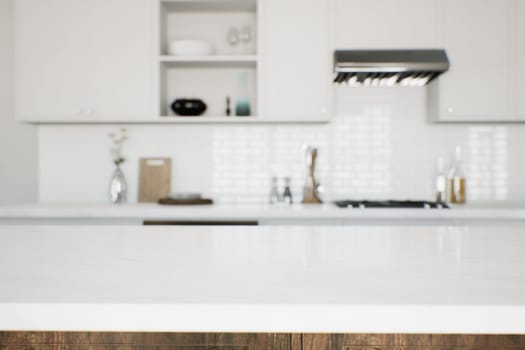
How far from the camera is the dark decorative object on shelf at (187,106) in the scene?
3.12m

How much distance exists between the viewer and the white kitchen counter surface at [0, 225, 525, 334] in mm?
647

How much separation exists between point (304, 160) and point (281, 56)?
793 millimetres

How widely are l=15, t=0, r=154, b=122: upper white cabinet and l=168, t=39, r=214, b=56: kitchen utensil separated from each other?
0.60 feet

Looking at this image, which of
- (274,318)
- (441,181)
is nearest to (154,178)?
(441,181)

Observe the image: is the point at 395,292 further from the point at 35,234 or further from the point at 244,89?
the point at 244,89

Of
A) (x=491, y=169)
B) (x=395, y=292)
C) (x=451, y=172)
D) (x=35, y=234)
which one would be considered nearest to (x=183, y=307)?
(x=395, y=292)

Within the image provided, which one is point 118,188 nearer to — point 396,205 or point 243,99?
point 243,99

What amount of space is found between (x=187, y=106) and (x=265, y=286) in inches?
99.0

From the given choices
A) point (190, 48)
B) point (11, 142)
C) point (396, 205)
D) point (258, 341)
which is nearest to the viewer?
point (258, 341)

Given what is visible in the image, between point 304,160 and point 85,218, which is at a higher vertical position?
point 304,160

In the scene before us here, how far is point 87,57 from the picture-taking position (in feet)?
9.79

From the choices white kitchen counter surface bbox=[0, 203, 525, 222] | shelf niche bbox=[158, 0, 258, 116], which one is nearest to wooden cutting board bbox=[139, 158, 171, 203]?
shelf niche bbox=[158, 0, 258, 116]

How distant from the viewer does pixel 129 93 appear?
117 inches

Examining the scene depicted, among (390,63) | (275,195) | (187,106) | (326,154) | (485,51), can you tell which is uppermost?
(485,51)
